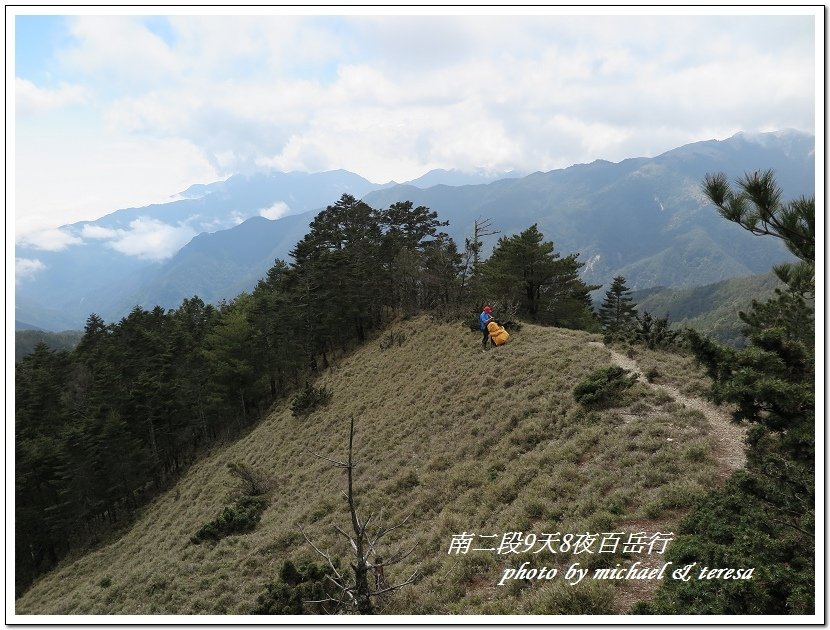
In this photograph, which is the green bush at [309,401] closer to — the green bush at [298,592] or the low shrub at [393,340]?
the low shrub at [393,340]

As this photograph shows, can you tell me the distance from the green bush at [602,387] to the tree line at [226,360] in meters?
15.4

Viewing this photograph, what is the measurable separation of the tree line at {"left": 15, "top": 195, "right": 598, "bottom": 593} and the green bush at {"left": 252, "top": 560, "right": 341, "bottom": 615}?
833 inches

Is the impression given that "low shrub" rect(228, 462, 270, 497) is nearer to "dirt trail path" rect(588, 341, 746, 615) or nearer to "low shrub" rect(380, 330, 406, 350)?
"low shrub" rect(380, 330, 406, 350)

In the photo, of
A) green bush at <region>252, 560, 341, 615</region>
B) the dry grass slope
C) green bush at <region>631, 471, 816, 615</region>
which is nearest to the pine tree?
the dry grass slope

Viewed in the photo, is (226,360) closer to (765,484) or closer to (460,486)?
(460,486)

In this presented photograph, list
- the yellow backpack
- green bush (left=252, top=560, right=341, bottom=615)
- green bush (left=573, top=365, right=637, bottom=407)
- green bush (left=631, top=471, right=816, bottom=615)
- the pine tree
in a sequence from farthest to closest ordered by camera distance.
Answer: the pine tree < the yellow backpack < green bush (left=573, top=365, right=637, bottom=407) < green bush (left=252, top=560, right=341, bottom=615) < green bush (left=631, top=471, right=816, bottom=615)

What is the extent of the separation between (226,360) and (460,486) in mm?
31155

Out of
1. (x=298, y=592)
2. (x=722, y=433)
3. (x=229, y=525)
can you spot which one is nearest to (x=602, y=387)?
(x=722, y=433)

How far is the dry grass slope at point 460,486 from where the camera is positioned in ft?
23.3

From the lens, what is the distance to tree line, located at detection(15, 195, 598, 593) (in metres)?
30.8

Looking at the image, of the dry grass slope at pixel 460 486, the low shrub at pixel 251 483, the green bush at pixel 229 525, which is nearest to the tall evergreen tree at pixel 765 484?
the dry grass slope at pixel 460 486

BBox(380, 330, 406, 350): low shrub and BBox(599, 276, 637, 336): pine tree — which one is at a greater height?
BBox(599, 276, 637, 336): pine tree

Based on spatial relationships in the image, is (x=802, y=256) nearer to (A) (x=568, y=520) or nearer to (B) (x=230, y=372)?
(A) (x=568, y=520)

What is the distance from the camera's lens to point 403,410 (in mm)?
20516
